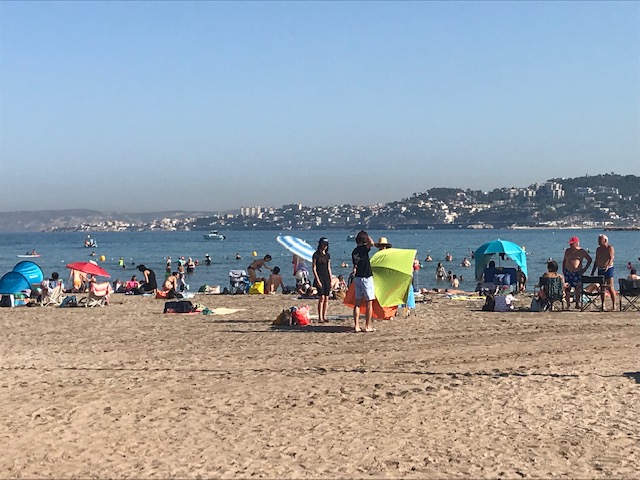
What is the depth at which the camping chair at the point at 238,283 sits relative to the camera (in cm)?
2080

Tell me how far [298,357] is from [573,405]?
3.48 metres

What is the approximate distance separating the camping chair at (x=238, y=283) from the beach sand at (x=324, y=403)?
29.0 ft

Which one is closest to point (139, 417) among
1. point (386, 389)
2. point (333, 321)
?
point (386, 389)

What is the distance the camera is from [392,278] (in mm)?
12312

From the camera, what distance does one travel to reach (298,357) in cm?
922

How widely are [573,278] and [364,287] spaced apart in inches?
205

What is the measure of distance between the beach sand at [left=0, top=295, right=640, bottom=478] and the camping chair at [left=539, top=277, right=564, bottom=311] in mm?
2421

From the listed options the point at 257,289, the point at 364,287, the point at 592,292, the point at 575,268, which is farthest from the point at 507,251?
the point at 364,287

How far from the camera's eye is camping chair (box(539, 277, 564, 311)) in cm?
1435

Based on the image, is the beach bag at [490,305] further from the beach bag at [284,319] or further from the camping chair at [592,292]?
the beach bag at [284,319]

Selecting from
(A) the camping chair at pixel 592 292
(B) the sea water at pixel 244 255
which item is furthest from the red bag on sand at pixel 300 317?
(B) the sea water at pixel 244 255

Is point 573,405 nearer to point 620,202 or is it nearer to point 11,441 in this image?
point 11,441

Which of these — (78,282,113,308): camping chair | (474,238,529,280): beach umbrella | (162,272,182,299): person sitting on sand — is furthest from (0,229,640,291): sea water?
(78,282,113,308): camping chair

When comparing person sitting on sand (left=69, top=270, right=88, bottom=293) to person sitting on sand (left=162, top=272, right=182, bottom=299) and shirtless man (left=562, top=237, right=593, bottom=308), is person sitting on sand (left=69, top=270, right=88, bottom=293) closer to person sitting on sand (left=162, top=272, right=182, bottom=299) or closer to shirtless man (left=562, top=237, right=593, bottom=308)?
person sitting on sand (left=162, top=272, right=182, bottom=299)
